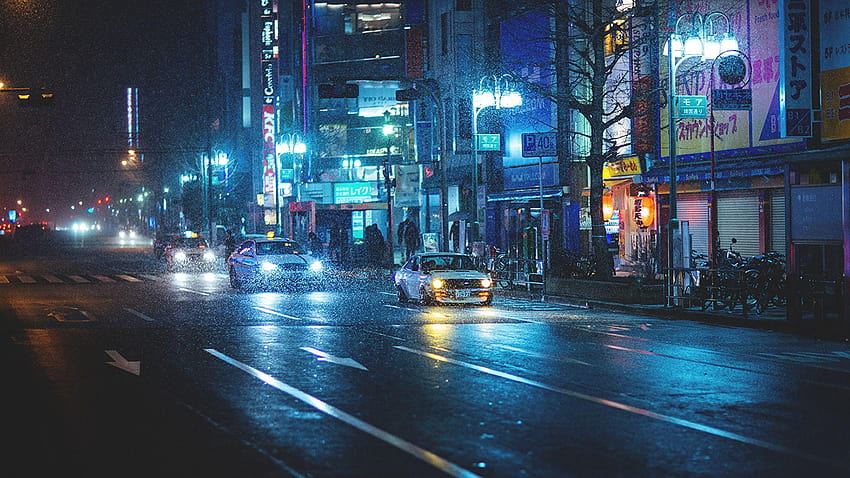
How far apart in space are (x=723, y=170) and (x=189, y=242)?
34.0m

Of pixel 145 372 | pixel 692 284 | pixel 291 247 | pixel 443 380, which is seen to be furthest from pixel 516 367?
pixel 291 247

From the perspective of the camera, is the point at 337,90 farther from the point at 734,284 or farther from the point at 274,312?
the point at 734,284

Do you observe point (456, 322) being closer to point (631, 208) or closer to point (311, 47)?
point (631, 208)

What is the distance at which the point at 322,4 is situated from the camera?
86625 mm

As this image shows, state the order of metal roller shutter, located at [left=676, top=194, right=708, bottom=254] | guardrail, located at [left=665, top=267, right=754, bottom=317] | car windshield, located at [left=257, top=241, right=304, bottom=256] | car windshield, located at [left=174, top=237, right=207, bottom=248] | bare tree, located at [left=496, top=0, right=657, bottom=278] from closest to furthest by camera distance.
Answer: guardrail, located at [left=665, top=267, right=754, bottom=317], bare tree, located at [left=496, top=0, right=657, bottom=278], metal roller shutter, located at [left=676, top=194, right=708, bottom=254], car windshield, located at [left=257, top=241, right=304, bottom=256], car windshield, located at [left=174, top=237, right=207, bottom=248]

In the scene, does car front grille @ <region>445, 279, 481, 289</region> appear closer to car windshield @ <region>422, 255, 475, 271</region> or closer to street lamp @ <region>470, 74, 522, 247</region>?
car windshield @ <region>422, 255, 475, 271</region>

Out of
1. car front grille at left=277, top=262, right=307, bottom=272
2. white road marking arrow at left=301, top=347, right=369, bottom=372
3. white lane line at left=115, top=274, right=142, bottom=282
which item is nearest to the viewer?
white road marking arrow at left=301, top=347, right=369, bottom=372

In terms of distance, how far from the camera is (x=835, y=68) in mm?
24406

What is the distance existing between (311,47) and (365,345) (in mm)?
70816

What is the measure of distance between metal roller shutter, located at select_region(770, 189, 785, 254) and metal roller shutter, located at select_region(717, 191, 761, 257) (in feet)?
1.64

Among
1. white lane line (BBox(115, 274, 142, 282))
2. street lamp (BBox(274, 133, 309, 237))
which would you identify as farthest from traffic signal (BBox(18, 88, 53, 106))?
street lamp (BBox(274, 133, 309, 237))

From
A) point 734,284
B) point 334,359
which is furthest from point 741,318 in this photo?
point 334,359

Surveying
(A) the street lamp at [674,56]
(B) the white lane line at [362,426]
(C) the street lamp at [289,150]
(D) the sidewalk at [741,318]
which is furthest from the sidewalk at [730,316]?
(C) the street lamp at [289,150]

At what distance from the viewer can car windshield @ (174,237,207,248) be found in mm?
55525
